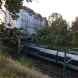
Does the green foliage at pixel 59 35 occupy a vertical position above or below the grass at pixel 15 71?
above

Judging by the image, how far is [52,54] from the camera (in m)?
14.9

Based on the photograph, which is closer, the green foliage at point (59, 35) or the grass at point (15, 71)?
the grass at point (15, 71)

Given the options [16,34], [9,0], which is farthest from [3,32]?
[9,0]

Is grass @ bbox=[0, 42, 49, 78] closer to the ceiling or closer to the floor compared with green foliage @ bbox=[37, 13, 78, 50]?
closer to the floor

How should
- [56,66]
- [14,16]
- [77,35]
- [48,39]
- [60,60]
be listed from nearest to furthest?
[14,16]
[60,60]
[56,66]
[77,35]
[48,39]

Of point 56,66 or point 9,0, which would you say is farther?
point 56,66

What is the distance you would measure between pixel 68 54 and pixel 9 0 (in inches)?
432

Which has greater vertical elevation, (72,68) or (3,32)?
(3,32)

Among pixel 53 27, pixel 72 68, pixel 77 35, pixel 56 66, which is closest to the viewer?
pixel 72 68

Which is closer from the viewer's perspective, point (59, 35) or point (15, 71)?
point (15, 71)

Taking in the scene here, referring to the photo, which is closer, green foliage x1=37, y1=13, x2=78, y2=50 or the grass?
the grass

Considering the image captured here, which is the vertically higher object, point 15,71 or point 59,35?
point 59,35

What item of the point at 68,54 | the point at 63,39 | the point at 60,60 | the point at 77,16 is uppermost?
the point at 77,16

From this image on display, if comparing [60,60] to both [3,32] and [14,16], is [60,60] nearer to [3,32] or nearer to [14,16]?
[14,16]
